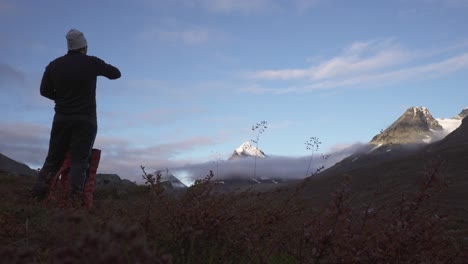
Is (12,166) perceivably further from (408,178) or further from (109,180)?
(408,178)

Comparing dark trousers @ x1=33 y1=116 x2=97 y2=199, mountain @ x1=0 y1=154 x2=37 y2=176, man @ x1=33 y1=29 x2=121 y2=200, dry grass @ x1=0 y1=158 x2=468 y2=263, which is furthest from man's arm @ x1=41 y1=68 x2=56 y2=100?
mountain @ x1=0 y1=154 x2=37 y2=176

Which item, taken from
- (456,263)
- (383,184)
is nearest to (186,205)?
(383,184)

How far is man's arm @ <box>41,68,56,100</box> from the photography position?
7.27m

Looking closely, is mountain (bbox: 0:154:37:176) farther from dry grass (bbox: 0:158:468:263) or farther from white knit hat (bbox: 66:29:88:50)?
dry grass (bbox: 0:158:468:263)

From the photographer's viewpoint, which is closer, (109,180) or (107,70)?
(107,70)

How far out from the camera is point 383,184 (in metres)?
3.33

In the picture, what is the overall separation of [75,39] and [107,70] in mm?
683

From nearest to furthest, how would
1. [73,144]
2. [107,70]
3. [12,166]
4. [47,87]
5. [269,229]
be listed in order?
[269,229] → [73,144] → [107,70] → [47,87] → [12,166]

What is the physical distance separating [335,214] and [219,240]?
1519 millimetres

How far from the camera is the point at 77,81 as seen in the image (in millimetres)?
7043

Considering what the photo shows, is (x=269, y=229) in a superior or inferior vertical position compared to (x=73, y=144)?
inferior

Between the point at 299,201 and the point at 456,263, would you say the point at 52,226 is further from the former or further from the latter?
the point at 456,263

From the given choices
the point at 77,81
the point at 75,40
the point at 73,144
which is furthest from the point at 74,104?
the point at 75,40

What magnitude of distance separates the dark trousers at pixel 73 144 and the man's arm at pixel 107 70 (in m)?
0.72
